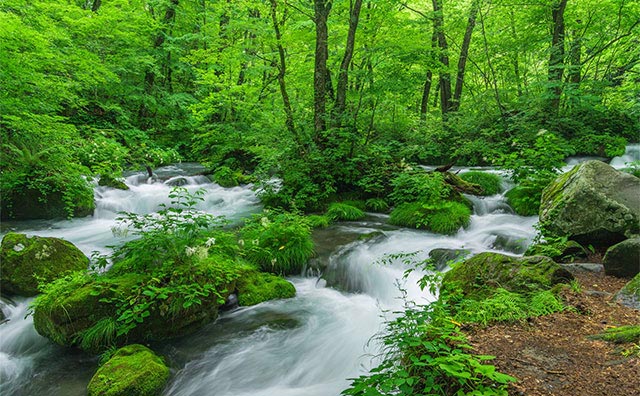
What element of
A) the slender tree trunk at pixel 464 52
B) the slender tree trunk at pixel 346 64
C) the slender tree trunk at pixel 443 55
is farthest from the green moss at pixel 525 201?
the slender tree trunk at pixel 464 52

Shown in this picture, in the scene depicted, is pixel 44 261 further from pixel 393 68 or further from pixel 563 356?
pixel 393 68

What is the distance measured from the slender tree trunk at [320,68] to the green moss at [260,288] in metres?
4.96

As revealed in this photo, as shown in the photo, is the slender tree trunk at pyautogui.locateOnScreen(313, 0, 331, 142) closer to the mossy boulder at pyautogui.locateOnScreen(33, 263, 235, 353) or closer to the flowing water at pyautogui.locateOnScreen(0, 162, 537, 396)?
the flowing water at pyautogui.locateOnScreen(0, 162, 537, 396)

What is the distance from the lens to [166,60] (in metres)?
16.9

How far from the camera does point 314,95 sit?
977cm

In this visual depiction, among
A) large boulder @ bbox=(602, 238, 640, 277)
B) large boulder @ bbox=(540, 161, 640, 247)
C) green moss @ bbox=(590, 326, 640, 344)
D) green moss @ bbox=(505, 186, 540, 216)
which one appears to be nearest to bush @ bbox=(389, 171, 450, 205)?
green moss @ bbox=(505, 186, 540, 216)

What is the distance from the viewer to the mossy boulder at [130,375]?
10.8ft

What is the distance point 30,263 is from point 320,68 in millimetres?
7440

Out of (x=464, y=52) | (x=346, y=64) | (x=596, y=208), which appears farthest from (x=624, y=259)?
(x=464, y=52)

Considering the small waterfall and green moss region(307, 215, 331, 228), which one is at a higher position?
the small waterfall

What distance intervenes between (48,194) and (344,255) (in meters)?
7.31

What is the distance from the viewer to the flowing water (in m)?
3.82

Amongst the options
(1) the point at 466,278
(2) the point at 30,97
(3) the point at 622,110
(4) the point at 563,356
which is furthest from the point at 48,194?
(3) the point at 622,110

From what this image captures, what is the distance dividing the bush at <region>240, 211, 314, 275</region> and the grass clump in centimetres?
216
